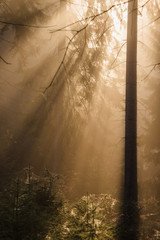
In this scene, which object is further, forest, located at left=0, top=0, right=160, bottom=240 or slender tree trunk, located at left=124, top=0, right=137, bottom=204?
slender tree trunk, located at left=124, top=0, right=137, bottom=204

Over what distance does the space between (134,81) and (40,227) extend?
519cm

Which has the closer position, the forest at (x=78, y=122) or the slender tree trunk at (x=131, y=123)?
the forest at (x=78, y=122)

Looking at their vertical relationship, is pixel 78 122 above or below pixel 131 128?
above

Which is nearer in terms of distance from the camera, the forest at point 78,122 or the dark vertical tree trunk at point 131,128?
the forest at point 78,122

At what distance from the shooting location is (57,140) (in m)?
10.2

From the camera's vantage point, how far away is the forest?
2939 millimetres

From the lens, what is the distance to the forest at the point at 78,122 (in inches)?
116

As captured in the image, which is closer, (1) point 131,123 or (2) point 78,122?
(1) point 131,123

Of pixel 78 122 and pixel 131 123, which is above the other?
pixel 78 122

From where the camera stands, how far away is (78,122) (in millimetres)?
9758

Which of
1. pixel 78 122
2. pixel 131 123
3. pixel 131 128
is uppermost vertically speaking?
pixel 78 122

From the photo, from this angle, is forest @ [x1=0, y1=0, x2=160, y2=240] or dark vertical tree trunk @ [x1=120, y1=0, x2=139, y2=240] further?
dark vertical tree trunk @ [x1=120, y1=0, x2=139, y2=240]

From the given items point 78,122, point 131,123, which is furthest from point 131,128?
point 78,122

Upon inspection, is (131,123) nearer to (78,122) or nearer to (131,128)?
(131,128)
